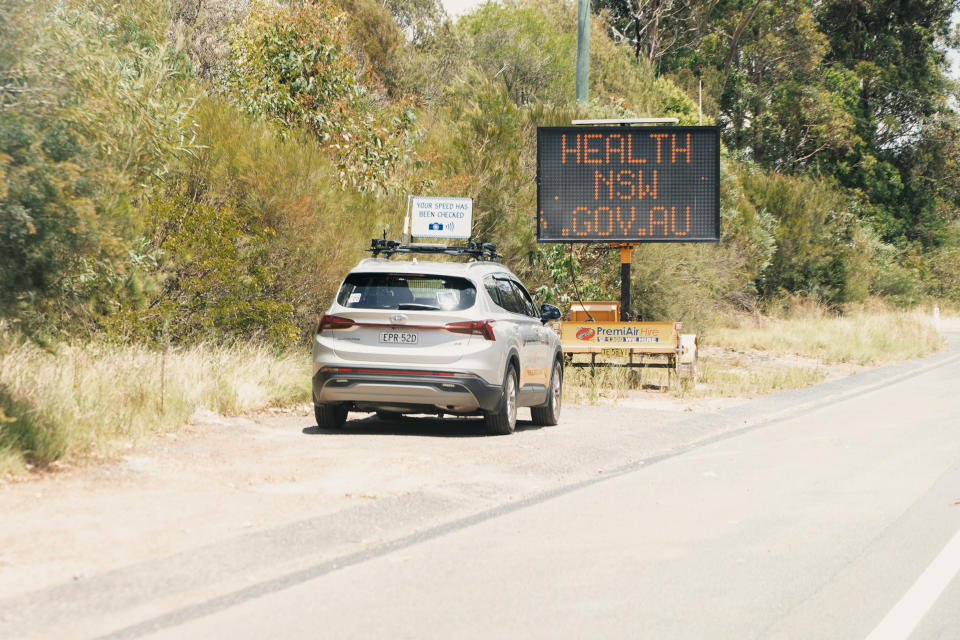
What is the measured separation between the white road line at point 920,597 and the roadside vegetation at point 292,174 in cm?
614

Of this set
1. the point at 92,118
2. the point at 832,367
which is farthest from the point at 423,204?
the point at 832,367

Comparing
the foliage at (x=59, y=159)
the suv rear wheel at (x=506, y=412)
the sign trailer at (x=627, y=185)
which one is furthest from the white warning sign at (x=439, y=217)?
the foliage at (x=59, y=159)

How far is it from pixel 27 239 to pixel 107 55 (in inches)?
97.6

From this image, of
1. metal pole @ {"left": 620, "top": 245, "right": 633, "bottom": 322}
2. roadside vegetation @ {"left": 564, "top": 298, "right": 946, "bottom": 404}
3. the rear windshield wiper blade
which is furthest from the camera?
metal pole @ {"left": 620, "top": 245, "right": 633, "bottom": 322}

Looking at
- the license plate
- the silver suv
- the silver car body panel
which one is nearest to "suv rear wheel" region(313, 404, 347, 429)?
the silver suv

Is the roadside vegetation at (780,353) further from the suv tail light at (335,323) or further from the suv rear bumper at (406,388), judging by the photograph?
the suv tail light at (335,323)

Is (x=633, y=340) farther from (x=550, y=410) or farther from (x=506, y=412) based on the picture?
(x=506, y=412)

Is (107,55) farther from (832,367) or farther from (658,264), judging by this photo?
(832,367)

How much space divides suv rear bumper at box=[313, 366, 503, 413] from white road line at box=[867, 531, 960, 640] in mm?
5480

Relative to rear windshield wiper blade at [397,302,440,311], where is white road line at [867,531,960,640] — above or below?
below

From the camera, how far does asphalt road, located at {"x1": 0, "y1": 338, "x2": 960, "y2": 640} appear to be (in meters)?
5.84

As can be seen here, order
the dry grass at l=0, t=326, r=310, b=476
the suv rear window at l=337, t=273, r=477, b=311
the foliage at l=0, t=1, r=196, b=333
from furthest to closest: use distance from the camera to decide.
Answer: the suv rear window at l=337, t=273, r=477, b=311 < the dry grass at l=0, t=326, r=310, b=476 < the foliage at l=0, t=1, r=196, b=333

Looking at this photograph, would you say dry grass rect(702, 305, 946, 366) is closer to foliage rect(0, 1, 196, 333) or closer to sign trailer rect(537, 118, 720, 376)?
sign trailer rect(537, 118, 720, 376)

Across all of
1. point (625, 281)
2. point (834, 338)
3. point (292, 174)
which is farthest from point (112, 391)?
point (834, 338)
